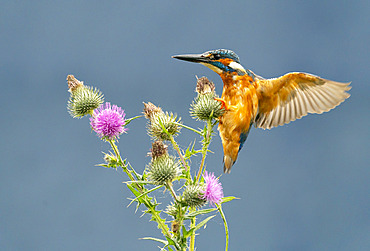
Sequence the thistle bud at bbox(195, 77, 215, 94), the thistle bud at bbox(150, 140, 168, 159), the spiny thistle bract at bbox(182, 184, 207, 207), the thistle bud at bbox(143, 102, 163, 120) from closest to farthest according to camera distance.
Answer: the spiny thistle bract at bbox(182, 184, 207, 207) → the thistle bud at bbox(150, 140, 168, 159) → the thistle bud at bbox(143, 102, 163, 120) → the thistle bud at bbox(195, 77, 215, 94)

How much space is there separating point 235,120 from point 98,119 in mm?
1202

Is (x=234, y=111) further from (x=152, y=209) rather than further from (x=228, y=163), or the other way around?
(x=152, y=209)

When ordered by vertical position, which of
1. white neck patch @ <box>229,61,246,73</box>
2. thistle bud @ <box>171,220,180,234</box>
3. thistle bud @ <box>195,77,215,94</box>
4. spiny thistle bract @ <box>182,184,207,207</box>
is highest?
white neck patch @ <box>229,61,246,73</box>

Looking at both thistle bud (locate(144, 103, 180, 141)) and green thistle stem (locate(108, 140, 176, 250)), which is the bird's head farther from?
green thistle stem (locate(108, 140, 176, 250))

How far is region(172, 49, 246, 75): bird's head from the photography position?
366cm

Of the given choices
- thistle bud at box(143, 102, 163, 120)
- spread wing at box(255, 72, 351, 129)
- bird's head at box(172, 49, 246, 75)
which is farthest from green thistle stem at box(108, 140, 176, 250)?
spread wing at box(255, 72, 351, 129)

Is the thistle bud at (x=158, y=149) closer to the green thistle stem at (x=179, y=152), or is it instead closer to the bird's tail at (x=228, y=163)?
the green thistle stem at (x=179, y=152)

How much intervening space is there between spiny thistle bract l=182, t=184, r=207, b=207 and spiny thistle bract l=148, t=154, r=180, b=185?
156mm

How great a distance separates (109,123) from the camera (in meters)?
3.03

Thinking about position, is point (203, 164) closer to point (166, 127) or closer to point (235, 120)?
point (166, 127)

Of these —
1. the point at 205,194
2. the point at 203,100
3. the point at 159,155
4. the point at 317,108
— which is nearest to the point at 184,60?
the point at 203,100

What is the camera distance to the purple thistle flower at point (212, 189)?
294 centimetres

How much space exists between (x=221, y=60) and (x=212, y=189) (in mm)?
1247

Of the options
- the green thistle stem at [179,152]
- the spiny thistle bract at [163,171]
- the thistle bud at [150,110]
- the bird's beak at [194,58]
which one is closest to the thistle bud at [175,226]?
the spiny thistle bract at [163,171]
